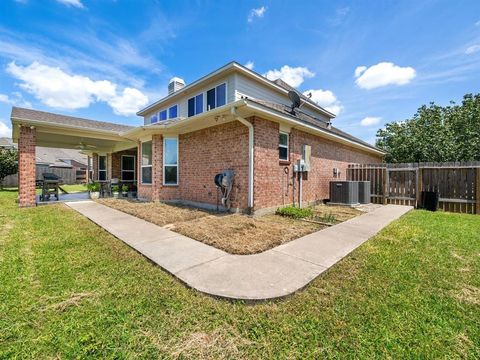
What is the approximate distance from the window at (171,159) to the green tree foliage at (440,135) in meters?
21.2

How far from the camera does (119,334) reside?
199 cm

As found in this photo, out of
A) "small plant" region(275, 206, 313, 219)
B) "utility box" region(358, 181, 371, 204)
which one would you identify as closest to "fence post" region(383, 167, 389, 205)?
"utility box" region(358, 181, 371, 204)

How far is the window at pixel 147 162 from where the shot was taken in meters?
10.3

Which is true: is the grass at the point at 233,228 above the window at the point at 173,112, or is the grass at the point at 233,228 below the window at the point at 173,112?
below

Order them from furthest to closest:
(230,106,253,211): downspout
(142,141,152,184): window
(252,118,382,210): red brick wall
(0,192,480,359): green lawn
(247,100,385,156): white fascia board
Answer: (142,141,152,184): window, (252,118,382,210): red brick wall, (230,106,253,211): downspout, (247,100,385,156): white fascia board, (0,192,480,359): green lawn

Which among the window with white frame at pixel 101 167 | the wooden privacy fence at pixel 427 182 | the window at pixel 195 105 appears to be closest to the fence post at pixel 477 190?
the wooden privacy fence at pixel 427 182

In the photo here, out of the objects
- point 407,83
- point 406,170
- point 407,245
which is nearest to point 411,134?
point 407,83

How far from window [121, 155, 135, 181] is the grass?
28.0ft

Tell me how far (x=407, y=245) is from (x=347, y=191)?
554 centimetres

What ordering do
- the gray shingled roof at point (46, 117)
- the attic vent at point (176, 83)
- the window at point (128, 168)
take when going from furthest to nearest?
the window at point (128, 168), the attic vent at point (176, 83), the gray shingled roof at point (46, 117)

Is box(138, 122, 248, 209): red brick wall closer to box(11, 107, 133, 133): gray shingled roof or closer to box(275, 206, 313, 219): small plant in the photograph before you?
box(275, 206, 313, 219): small plant

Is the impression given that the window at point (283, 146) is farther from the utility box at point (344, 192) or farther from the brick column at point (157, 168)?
the brick column at point (157, 168)

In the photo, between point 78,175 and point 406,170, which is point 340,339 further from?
point 78,175

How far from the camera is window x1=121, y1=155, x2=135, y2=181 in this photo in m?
15.1
